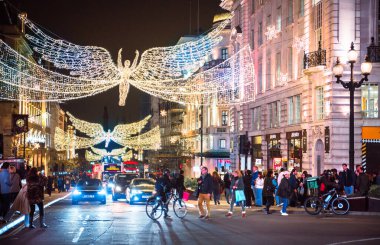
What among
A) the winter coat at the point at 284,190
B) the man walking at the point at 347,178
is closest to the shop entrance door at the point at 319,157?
the man walking at the point at 347,178

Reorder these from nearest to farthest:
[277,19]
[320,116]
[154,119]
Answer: [320,116]
[277,19]
[154,119]

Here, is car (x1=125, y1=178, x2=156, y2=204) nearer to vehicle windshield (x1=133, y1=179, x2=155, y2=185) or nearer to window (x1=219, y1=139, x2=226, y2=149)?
vehicle windshield (x1=133, y1=179, x2=155, y2=185)

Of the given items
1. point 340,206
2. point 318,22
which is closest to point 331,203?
point 340,206

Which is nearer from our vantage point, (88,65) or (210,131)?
(88,65)

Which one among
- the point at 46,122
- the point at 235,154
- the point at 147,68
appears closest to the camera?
the point at 147,68

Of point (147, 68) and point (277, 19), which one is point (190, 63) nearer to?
point (147, 68)

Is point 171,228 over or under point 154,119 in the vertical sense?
under

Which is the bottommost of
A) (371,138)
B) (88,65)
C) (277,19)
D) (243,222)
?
(243,222)

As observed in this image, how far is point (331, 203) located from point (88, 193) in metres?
14.4

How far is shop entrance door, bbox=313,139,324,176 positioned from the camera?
42906 millimetres

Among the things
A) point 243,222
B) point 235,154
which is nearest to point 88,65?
point 243,222

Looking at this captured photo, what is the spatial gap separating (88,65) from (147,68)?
2.84 meters

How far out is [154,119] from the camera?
18450cm

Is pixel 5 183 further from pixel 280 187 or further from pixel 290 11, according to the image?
pixel 290 11
